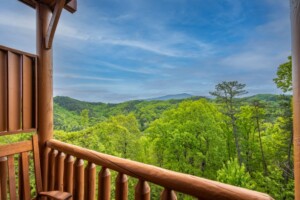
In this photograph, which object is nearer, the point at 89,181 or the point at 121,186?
the point at 121,186

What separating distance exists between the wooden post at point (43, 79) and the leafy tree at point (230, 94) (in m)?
10.2

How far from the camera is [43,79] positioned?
2.03 metres

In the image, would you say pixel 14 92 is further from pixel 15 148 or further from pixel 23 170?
pixel 23 170

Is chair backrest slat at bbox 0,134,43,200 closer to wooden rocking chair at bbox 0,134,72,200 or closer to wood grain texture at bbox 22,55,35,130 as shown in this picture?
wooden rocking chair at bbox 0,134,72,200

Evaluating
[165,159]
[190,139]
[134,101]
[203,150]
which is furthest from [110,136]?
[203,150]

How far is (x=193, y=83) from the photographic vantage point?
1470 cm

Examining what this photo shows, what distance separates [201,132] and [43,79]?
10695 millimetres

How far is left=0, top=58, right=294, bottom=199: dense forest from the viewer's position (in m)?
8.41

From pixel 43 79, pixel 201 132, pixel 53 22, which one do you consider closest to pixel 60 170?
pixel 43 79

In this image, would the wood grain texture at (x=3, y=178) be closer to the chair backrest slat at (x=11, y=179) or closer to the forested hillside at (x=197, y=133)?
the chair backrest slat at (x=11, y=179)

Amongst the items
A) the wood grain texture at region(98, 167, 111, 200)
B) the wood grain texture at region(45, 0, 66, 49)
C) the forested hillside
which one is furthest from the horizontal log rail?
the forested hillside

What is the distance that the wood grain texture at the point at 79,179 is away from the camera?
1532 millimetres

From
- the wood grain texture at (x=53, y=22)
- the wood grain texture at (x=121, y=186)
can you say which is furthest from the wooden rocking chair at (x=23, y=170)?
the wood grain texture at (x=53, y=22)

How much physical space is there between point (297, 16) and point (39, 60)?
211 cm
